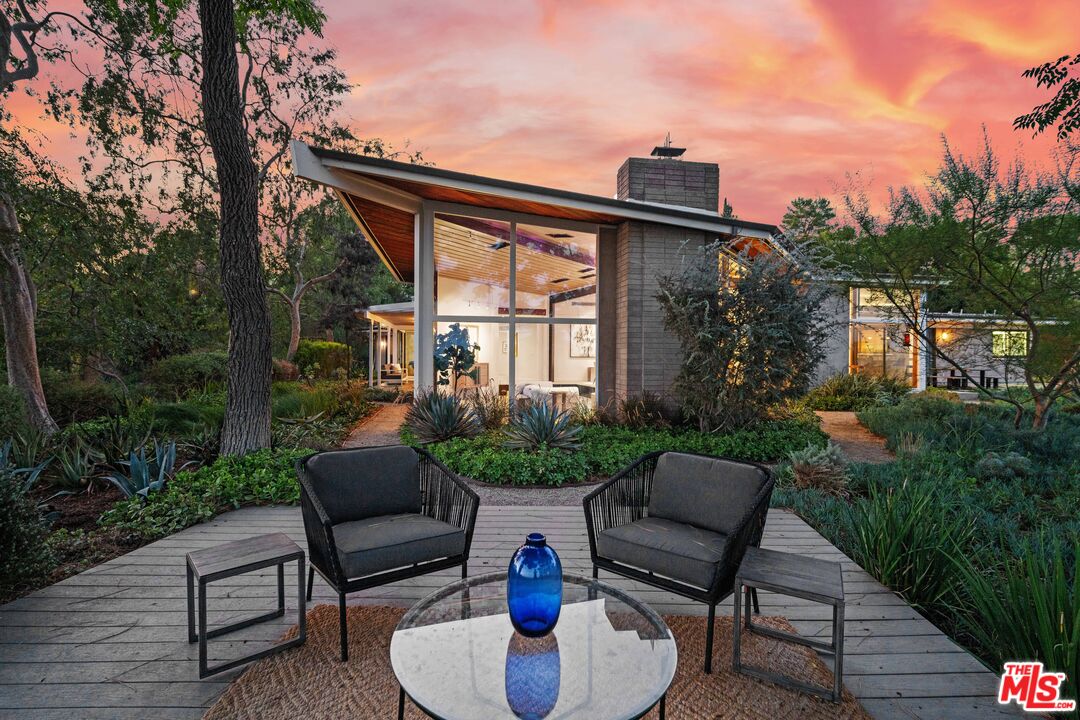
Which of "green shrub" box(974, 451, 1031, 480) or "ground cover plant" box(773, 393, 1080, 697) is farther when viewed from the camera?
"green shrub" box(974, 451, 1031, 480)

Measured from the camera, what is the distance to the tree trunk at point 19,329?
752 centimetres

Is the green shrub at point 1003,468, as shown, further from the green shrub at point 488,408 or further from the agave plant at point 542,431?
the green shrub at point 488,408

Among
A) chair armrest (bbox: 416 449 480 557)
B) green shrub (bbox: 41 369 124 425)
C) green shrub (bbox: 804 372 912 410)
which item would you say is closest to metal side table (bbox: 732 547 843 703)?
chair armrest (bbox: 416 449 480 557)

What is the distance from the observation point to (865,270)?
334 inches

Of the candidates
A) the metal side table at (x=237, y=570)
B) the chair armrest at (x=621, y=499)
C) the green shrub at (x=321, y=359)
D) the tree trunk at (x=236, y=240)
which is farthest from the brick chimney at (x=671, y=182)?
the green shrub at (x=321, y=359)

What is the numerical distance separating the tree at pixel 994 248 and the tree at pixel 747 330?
1905 millimetres

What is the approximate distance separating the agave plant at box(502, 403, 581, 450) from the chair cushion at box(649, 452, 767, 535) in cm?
319

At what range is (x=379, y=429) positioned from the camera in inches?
393

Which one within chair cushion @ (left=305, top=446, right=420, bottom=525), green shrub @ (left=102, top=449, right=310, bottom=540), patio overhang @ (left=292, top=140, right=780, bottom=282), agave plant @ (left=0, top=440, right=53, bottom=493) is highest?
patio overhang @ (left=292, top=140, right=780, bottom=282)

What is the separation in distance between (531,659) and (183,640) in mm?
1895

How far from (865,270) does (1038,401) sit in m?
3.17

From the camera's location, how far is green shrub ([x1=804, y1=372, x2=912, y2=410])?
1263 cm

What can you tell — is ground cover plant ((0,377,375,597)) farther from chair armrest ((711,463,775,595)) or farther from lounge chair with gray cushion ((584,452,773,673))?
chair armrest ((711,463,775,595))

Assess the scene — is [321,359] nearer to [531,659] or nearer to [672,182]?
[672,182]
